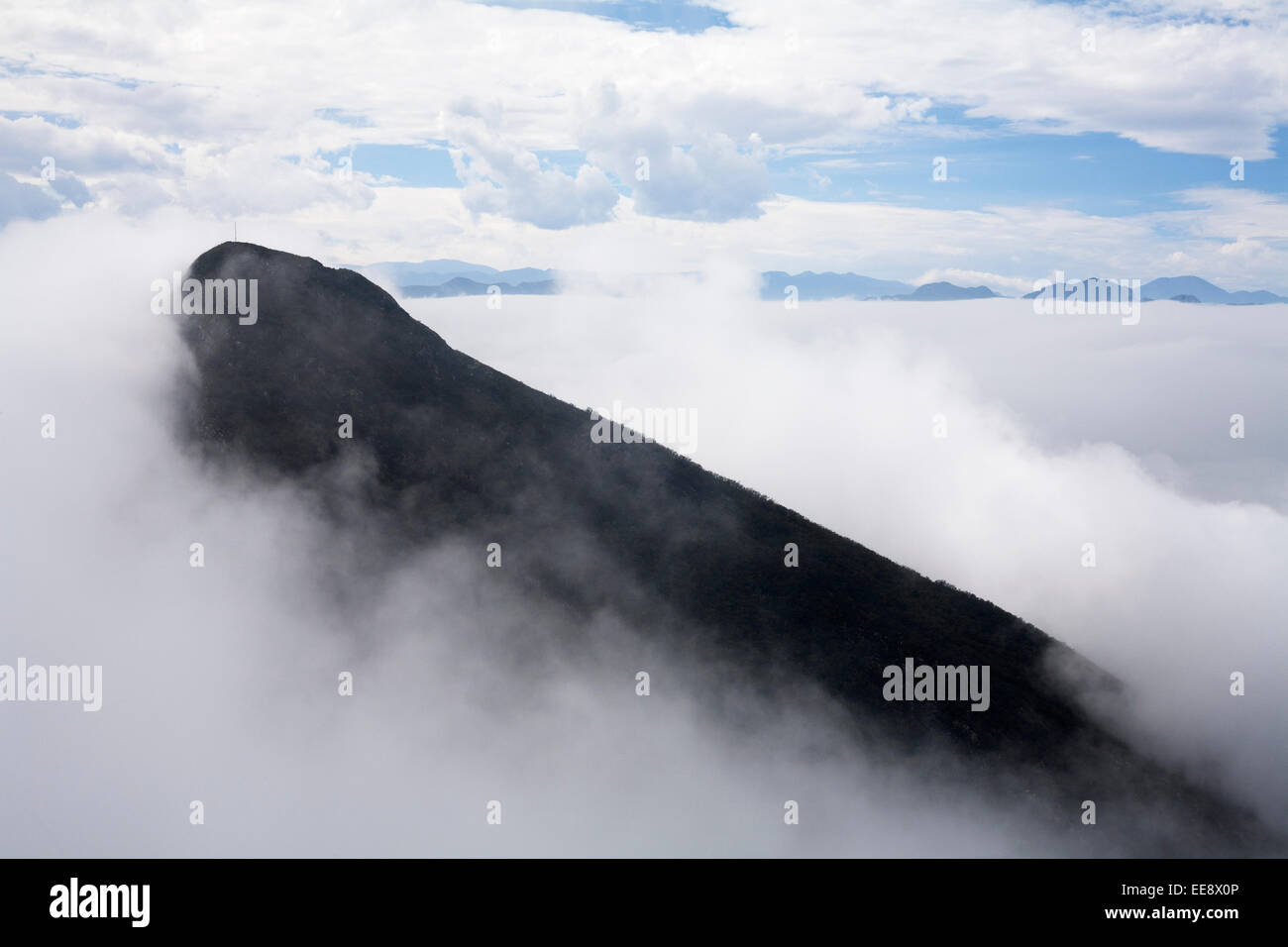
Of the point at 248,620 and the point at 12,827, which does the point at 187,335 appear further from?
the point at 12,827

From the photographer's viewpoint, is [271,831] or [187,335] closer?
[271,831]

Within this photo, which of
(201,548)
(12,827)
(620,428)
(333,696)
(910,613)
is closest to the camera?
(12,827)

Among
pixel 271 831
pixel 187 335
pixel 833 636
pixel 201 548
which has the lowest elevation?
pixel 271 831

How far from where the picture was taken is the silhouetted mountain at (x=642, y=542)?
72000 mm

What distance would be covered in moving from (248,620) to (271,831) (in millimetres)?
17891

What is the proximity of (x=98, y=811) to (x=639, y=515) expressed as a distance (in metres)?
48.7

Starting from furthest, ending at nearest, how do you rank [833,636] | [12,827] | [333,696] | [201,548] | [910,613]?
1. [910,613]
2. [833,636]
3. [201,548]
4. [333,696]
5. [12,827]

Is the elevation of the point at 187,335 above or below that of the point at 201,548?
above

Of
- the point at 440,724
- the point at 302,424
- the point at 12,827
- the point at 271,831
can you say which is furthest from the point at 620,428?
the point at 12,827

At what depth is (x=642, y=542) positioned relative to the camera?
83375mm

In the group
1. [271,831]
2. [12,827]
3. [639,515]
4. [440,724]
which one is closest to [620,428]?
[639,515]

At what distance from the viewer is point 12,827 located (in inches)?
2151

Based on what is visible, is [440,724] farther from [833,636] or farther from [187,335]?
[187,335]

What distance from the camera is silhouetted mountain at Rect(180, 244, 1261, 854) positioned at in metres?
72.0
